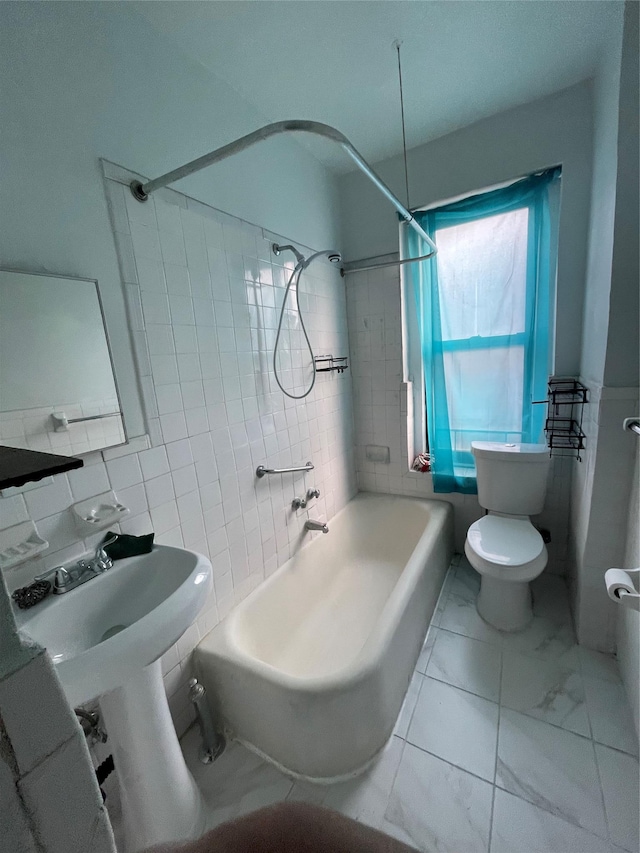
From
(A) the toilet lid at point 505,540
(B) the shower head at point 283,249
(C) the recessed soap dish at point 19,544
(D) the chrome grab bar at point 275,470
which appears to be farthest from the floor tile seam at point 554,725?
(B) the shower head at point 283,249

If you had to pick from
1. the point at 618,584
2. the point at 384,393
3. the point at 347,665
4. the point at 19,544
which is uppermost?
the point at 384,393

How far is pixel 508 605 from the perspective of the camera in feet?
5.62

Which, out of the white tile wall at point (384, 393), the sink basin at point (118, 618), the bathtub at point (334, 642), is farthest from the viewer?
the white tile wall at point (384, 393)

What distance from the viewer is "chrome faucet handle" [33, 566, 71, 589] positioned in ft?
3.04

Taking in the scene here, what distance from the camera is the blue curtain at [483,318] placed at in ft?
6.00

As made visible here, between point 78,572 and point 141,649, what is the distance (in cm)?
37

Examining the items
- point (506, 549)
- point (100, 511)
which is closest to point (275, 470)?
point (100, 511)

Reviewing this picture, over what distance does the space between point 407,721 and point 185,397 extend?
1546 mm

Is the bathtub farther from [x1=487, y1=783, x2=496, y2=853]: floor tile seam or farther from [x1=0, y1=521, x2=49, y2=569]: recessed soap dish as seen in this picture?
[x1=0, y1=521, x2=49, y2=569]: recessed soap dish

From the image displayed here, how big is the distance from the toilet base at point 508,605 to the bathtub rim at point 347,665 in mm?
369

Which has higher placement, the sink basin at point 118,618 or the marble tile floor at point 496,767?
the sink basin at point 118,618

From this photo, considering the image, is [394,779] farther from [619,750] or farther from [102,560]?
[102,560]

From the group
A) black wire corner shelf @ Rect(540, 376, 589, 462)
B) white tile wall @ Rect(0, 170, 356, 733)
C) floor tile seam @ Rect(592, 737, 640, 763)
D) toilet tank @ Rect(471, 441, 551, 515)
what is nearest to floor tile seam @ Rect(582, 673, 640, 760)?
floor tile seam @ Rect(592, 737, 640, 763)

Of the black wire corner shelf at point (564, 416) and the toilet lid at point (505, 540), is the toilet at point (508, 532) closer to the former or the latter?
the toilet lid at point (505, 540)
